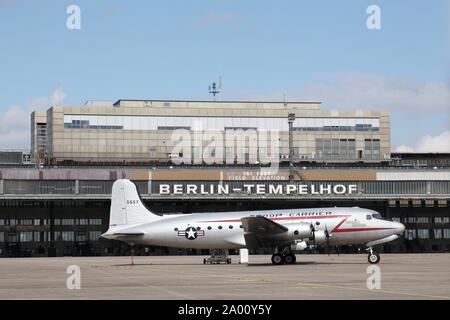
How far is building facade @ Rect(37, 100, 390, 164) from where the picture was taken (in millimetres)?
135000

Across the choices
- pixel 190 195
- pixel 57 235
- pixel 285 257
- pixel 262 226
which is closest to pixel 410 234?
pixel 190 195

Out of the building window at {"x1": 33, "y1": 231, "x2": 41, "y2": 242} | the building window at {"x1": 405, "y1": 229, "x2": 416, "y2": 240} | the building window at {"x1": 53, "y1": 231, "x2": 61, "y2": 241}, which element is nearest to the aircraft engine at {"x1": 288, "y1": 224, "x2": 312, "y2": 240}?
the building window at {"x1": 53, "y1": 231, "x2": 61, "y2": 241}

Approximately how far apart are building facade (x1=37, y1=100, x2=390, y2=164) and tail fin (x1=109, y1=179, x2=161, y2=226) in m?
67.1

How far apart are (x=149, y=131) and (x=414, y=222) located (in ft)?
159

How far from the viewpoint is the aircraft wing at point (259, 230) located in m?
58.5

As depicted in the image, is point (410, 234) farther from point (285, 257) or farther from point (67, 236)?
point (285, 257)

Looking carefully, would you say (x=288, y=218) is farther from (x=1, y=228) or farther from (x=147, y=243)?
(x=1, y=228)

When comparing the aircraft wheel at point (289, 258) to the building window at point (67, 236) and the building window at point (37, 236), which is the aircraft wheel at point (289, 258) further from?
the building window at point (37, 236)

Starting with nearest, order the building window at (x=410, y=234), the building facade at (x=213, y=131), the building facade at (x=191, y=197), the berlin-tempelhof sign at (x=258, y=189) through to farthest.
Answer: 1. the building facade at (x=191, y=197)
2. the berlin-tempelhof sign at (x=258, y=189)
3. the building window at (x=410, y=234)
4. the building facade at (x=213, y=131)

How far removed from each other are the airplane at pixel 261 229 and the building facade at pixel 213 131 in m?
68.9

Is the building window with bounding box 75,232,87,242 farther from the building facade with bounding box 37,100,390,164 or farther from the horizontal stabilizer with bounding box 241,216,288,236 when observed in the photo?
the horizontal stabilizer with bounding box 241,216,288,236

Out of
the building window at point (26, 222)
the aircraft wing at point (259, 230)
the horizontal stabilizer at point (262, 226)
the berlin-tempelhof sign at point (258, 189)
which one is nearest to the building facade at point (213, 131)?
the berlin-tempelhof sign at point (258, 189)

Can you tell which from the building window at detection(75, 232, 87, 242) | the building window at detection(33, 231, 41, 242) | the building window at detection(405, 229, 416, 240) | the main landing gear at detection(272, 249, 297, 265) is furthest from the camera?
the building window at detection(405, 229, 416, 240)

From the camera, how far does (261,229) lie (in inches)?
2354
